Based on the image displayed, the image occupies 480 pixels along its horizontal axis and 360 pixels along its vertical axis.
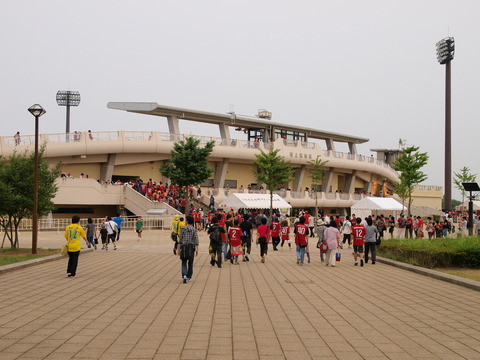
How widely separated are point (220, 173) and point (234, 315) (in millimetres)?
40485

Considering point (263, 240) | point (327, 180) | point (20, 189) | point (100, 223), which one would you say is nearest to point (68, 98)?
point (327, 180)

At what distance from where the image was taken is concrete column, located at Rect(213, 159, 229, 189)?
48.5 metres

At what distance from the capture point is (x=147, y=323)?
25.2 feet

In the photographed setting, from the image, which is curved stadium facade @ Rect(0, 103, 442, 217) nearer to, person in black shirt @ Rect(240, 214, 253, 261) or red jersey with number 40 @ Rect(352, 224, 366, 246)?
person in black shirt @ Rect(240, 214, 253, 261)

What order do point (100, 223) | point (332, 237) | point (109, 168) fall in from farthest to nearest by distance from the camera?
point (109, 168)
point (100, 223)
point (332, 237)

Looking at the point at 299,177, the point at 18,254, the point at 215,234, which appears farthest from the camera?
the point at 299,177

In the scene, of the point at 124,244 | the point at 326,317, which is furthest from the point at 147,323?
the point at 124,244

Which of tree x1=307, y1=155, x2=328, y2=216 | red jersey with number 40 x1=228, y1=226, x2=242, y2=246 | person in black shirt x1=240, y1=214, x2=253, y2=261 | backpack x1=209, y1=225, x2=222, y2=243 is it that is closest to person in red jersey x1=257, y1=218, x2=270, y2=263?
person in black shirt x1=240, y1=214, x2=253, y2=261

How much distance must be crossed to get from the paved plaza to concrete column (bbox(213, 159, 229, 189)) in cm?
3403

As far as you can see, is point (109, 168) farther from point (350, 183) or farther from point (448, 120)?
point (448, 120)

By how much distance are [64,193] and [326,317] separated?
30594mm

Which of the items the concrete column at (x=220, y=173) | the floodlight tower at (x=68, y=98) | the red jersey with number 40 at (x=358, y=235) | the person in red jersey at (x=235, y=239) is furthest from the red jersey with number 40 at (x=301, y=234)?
the floodlight tower at (x=68, y=98)

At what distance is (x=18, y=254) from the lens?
18.1m

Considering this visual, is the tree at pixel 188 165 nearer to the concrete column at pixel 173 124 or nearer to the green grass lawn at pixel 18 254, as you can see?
the concrete column at pixel 173 124
